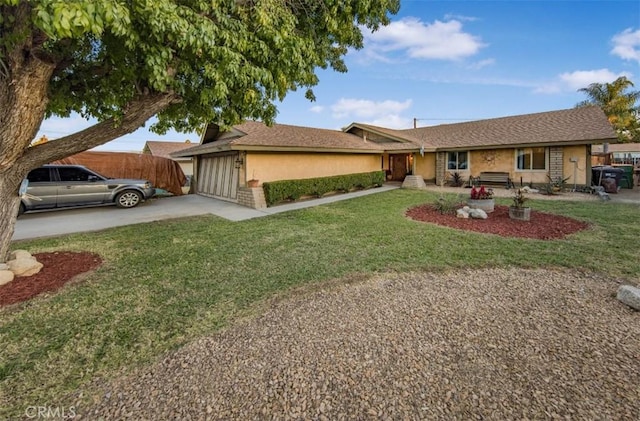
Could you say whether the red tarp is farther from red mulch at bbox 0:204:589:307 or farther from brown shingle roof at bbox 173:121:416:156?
red mulch at bbox 0:204:589:307

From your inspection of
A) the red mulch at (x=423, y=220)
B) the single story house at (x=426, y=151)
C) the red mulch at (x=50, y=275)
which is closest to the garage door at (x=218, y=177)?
the single story house at (x=426, y=151)

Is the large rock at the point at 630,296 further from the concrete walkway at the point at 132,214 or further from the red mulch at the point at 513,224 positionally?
the concrete walkway at the point at 132,214

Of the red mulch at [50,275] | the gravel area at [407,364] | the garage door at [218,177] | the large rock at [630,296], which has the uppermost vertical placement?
the garage door at [218,177]

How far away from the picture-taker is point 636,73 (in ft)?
73.2

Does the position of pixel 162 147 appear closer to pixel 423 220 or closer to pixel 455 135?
pixel 455 135

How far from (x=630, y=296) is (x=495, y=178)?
14.3 m

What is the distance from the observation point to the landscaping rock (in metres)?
4.43

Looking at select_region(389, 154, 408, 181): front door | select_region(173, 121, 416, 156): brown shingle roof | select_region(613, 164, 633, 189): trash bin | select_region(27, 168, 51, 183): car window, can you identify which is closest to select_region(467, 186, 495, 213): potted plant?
select_region(173, 121, 416, 156): brown shingle roof

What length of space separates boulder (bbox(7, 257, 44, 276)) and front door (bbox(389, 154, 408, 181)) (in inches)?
773

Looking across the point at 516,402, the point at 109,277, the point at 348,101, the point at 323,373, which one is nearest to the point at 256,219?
the point at 109,277

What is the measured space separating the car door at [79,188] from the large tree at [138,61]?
5.47 meters

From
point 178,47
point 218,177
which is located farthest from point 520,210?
point 218,177

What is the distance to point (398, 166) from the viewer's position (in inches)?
830

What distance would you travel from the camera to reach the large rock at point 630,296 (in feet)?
10.9
